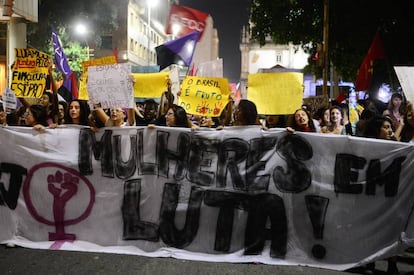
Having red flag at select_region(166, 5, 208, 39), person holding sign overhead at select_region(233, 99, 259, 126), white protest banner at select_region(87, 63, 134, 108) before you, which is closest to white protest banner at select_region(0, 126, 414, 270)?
person holding sign overhead at select_region(233, 99, 259, 126)

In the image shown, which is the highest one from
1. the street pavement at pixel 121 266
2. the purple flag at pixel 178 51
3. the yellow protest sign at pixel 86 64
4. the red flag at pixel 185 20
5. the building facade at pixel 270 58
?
the building facade at pixel 270 58

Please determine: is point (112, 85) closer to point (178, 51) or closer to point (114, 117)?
point (114, 117)

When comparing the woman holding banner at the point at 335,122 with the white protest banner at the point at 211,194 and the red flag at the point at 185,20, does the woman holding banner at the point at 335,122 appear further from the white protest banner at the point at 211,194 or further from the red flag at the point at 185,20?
the red flag at the point at 185,20

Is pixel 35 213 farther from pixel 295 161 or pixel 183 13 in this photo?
pixel 183 13

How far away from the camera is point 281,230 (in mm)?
4727

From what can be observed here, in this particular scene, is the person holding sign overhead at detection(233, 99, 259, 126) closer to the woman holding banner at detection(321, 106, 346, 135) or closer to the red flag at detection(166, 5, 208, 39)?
the woman holding banner at detection(321, 106, 346, 135)

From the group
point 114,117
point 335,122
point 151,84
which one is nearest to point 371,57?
point 335,122

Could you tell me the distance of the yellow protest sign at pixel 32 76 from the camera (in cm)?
706

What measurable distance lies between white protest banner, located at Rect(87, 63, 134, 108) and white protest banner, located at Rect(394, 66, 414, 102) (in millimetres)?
3321

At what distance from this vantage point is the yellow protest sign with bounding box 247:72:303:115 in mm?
5457

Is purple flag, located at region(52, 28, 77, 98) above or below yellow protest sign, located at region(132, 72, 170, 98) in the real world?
above

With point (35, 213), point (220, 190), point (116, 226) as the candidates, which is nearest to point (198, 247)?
point (220, 190)

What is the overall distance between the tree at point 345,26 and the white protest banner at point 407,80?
8.99m

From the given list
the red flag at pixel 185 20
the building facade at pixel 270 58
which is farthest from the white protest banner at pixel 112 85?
the building facade at pixel 270 58
